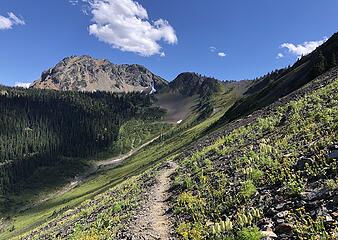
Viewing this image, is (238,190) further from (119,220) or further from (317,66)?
(317,66)

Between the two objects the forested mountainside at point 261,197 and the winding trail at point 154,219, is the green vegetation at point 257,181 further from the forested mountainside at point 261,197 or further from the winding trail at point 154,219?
the winding trail at point 154,219

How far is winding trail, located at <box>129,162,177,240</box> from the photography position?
17.8 meters

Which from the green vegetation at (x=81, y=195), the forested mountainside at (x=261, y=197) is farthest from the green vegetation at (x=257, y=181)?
the green vegetation at (x=81, y=195)

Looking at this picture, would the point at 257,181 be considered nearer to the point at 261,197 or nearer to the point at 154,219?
the point at 261,197

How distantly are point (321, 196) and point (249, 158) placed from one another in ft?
34.4

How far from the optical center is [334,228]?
10172 millimetres

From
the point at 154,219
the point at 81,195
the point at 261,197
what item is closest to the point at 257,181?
the point at 261,197

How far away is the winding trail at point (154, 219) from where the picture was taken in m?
17.8

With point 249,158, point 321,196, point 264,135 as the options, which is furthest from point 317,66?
point 321,196

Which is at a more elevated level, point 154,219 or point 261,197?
point 261,197

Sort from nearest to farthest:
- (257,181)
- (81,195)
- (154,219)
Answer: (257,181) → (154,219) → (81,195)

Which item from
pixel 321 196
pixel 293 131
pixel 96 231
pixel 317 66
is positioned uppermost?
pixel 317 66

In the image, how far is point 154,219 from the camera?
20875 mm

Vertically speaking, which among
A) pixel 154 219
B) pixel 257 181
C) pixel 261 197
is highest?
pixel 257 181
